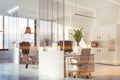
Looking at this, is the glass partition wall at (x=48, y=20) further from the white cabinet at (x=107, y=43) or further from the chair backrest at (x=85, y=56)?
the white cabinet at (x=107, y=43)

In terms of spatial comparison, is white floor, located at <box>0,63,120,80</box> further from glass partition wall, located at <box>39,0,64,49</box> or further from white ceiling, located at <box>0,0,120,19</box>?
white ceiling, located at <box>0,0,120,19</box>

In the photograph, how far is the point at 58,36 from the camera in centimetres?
841

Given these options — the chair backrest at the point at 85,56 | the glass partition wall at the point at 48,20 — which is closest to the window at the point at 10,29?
the glass partition wall at the point at 48,20

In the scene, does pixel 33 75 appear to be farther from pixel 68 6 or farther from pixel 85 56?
pixel 68 6

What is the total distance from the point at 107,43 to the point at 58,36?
186 inches

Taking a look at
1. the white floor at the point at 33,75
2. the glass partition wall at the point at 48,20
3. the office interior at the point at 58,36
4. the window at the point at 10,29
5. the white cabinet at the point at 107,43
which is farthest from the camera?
the window at the point at 10,29

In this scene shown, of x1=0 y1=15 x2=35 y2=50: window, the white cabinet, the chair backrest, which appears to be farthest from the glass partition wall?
x1=0 y1=15 x2=35 y2=50: window

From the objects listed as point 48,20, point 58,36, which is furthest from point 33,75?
point 48,20

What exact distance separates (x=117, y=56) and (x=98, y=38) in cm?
170

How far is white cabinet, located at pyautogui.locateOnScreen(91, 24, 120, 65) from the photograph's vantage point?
11.8 meters

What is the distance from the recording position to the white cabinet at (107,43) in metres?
11.8

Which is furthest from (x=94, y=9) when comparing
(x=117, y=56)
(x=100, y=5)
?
(x=117, y=56)

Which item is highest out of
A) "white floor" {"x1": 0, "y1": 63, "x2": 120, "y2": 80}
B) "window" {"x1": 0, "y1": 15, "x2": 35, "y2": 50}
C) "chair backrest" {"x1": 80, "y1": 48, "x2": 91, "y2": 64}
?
"window" {"x1": 0, "y1": 15, "x2": 35, "y2": 50}

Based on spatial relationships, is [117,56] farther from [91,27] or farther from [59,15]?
[59,15]
